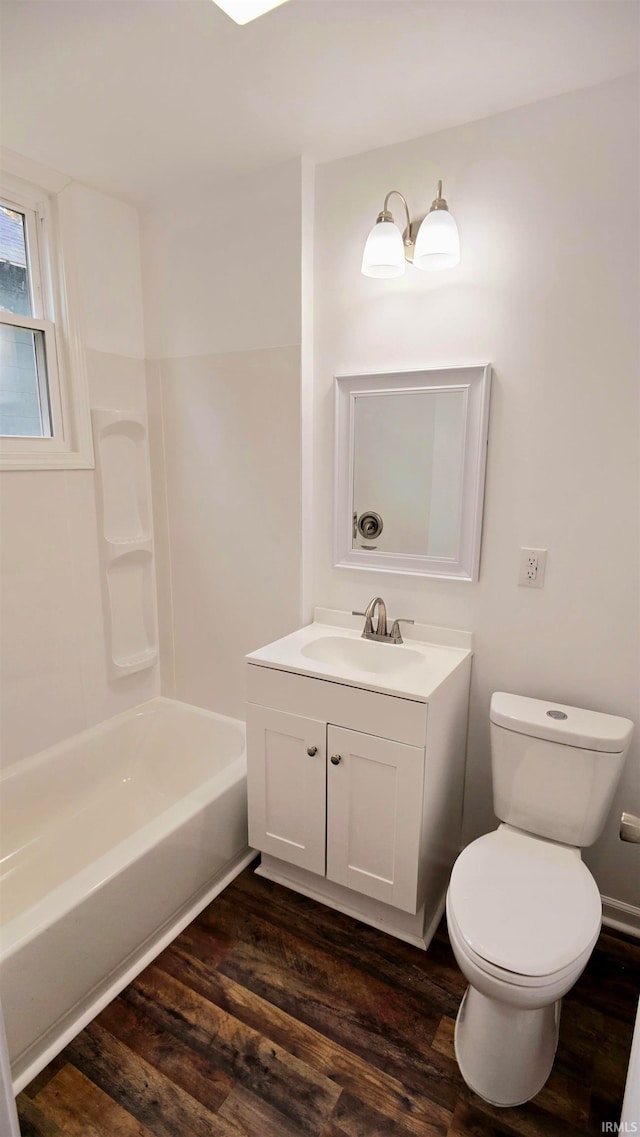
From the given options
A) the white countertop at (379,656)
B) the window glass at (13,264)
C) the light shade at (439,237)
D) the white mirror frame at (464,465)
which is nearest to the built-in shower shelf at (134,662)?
the white countertop at (379,656)


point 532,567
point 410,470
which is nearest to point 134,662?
point 410,470

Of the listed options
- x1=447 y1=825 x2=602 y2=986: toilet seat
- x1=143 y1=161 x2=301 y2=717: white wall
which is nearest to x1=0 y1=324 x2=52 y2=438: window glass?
x1=143 y1=161 x2=301 y2=717: white wall

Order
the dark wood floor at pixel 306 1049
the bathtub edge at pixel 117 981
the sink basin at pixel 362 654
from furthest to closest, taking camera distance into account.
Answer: the sink basin at pixel 362 654
the bathtub edge at pixel 117 981
the dark wood floor at pixel 306 1049

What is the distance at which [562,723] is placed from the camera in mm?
1606

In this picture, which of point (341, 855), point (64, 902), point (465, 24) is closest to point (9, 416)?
point (64, 902)

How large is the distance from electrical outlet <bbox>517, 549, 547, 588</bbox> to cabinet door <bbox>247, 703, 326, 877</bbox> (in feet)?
2.66

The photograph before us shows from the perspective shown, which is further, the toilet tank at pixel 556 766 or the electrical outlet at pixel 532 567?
the electrical outlet at pixel 532 567

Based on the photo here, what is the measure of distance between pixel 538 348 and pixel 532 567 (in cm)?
68

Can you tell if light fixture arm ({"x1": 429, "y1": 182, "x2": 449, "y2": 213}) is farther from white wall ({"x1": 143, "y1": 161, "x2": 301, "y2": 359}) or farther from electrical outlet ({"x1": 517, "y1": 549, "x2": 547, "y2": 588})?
electrical outlet ({"x1": 517, "y1": 549, "x2": 547, "y2": 588})

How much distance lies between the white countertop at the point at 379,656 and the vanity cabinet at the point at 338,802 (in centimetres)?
17

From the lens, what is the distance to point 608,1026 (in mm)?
1488

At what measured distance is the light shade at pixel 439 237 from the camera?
5.34ft

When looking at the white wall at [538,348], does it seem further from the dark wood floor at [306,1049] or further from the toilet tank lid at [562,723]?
the dark wood floor at [306,1049]

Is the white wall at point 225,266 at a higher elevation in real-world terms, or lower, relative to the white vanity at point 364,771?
higher
